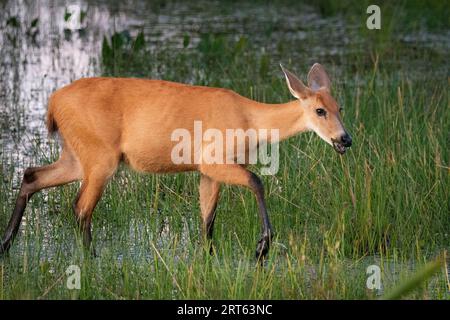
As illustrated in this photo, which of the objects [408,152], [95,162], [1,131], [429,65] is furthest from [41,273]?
[429,65]

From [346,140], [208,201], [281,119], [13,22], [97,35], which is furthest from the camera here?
[97,35]

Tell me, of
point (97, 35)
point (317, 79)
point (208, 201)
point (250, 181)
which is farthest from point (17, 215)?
point (97, 35)

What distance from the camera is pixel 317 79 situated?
24.5ft

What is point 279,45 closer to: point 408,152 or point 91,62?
point 91,62

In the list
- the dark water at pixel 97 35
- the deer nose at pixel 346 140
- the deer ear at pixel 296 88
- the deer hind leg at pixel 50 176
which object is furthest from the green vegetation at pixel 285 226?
the dark water at pixel 97 35

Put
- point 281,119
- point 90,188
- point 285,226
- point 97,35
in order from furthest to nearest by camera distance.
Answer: point 97,35
point 285,226
point 90,188
point 281,119

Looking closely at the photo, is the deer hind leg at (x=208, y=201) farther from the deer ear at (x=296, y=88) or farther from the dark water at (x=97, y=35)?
the dark water at (x=97, y=35)

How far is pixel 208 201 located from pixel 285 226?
1.87ft

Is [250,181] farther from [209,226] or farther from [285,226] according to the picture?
[285,226]

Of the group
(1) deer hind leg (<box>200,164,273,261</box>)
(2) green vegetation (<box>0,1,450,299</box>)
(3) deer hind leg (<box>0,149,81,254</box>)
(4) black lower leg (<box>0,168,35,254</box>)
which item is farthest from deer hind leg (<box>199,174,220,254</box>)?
(4) black lower leg (<box>0,168,35,254</box>)

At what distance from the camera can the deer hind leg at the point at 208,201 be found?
753 centimetres

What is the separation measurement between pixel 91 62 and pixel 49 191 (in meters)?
4.74

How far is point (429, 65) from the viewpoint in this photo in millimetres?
13344

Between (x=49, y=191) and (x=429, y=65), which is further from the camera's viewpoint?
(x=429, y=65)
